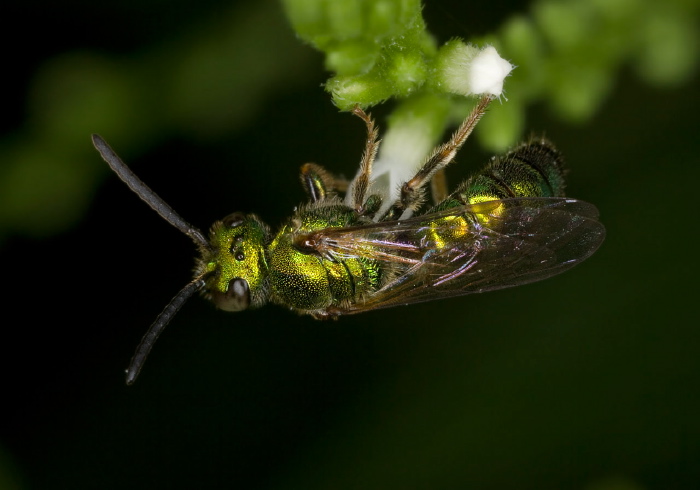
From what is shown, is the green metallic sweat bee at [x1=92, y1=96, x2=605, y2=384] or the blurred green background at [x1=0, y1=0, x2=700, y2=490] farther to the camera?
the blurred green background at [x1=0, y1=0, x2=700, y2=490]

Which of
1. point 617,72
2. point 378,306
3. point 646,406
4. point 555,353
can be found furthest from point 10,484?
point 617,72

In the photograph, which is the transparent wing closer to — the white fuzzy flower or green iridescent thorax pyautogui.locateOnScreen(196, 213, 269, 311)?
green iridescent thorax pyautogui.locateOnScreen(196, 213, 269, 311)

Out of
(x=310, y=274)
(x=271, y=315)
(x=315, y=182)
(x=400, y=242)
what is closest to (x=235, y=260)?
(x=310, y=274)

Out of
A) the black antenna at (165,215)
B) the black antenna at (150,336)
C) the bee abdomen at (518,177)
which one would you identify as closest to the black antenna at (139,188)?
the black antenna at (165,215)

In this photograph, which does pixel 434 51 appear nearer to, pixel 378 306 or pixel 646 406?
pixel 378 306

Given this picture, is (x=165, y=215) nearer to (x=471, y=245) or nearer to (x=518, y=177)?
(x=471, y=245)

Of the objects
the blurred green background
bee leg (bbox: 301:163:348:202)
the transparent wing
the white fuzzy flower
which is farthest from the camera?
the blurred green background

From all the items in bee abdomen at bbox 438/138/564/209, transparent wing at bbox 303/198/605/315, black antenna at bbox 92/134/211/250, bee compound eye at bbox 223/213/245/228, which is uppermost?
black antenna at bbox 92/134/211/250

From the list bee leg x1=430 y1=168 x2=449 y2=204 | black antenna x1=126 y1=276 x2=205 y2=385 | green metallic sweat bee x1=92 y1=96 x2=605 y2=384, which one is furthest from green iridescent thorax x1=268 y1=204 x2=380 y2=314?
bee leg x1=430 y1=168 x2=449 y2=204

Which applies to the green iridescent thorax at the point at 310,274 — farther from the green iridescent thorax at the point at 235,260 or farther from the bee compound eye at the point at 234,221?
the bee compound eye at the point at 234,221
